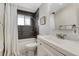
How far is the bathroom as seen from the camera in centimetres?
94

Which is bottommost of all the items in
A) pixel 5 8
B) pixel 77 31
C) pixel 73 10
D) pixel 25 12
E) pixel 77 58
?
pixel 77 58

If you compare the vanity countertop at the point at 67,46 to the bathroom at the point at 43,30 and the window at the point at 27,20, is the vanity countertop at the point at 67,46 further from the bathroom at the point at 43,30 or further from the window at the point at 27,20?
the window at the point at 27,20

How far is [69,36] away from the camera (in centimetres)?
120

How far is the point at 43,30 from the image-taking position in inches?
98.5

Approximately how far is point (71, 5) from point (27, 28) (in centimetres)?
244

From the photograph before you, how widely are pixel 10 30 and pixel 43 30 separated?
3.81 ft

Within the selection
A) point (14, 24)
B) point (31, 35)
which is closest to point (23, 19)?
point (31, 35)

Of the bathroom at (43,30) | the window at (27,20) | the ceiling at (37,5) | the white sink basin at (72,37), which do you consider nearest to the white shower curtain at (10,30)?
the bathroom at (43,30)

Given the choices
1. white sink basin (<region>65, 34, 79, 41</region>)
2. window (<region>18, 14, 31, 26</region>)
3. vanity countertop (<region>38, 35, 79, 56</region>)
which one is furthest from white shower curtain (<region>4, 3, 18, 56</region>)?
white sink basin (<region>65, 34, 79, 41</region>)

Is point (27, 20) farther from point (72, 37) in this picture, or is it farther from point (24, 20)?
point (72, 37)

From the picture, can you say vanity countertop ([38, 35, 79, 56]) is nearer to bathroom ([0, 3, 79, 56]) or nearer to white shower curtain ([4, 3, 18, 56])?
bathroom ([0, 3, 79, 56])

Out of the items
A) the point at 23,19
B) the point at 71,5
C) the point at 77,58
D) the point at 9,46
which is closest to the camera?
the point at 77,58

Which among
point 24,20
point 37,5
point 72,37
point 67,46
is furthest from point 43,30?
point 67,46

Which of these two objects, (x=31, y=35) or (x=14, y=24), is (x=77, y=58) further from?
(x=31, y=35)
